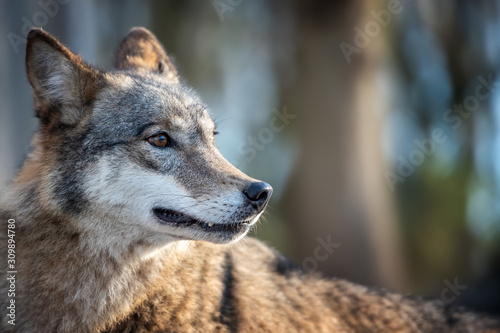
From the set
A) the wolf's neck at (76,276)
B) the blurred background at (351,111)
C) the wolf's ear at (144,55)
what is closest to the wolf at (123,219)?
the wolf's neck at (76,276)

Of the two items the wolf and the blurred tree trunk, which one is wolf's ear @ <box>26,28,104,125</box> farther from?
the blurred tree trunk

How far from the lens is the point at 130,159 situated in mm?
3672

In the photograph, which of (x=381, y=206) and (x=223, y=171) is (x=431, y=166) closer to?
(x=381, y=206)

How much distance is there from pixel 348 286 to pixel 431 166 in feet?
48.5

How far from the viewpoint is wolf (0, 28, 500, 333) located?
3.52 meters

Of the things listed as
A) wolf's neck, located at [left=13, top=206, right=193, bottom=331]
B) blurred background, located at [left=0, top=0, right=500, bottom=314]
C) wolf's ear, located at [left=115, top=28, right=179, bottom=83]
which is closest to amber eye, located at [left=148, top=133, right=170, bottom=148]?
wolf's neck, located at [left=13, top=206, right=193, bottom=331]

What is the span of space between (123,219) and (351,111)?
26.3ft

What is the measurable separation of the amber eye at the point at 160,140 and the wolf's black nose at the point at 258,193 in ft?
2.49

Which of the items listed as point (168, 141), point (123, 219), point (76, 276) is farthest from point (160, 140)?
point (76, 276)

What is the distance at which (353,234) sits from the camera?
414 inches

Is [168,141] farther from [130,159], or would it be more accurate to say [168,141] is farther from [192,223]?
[192,223]

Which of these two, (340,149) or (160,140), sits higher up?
(340,149)

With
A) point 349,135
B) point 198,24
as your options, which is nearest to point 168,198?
point 349,135

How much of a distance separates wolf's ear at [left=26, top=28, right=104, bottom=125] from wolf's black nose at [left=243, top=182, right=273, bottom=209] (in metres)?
1.37
